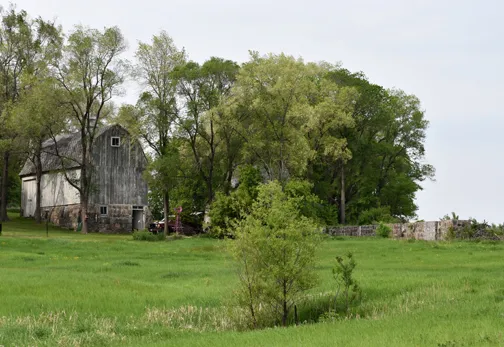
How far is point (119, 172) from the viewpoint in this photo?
78.9 meters

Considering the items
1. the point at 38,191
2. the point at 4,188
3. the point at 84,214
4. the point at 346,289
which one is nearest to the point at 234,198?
the point at 84,214

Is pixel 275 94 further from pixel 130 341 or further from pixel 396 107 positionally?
pixel 130 341

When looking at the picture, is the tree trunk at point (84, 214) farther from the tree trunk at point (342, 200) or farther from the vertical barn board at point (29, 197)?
the tree trunk at point (342, 200)

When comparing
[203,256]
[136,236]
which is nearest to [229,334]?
[203,256]

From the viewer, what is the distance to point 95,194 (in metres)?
78.0

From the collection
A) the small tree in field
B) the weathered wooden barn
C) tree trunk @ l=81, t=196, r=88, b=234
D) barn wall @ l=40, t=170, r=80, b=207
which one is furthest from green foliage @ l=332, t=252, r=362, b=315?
barn wall @ l=40, t=170, r=80, b=207

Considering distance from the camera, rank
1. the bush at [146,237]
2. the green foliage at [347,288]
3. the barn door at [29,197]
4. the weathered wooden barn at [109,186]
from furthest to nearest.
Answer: the barn door at [29,197] → the weathered wooden barn at [109,186] → the bush at [146,237] → the green foliage at [347,288]

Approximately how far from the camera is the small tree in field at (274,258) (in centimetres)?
2350

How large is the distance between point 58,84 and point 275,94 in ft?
66.4

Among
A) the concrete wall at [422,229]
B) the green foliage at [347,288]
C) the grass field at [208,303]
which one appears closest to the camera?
the grass field at [208,303]

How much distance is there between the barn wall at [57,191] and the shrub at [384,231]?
107 ft

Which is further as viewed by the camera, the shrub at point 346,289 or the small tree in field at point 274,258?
the shrub at point 346,289

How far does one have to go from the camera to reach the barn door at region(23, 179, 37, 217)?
8538 centimetres

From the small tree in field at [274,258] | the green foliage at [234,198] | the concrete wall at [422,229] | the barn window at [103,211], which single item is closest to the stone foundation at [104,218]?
the barn window at [103,211]
